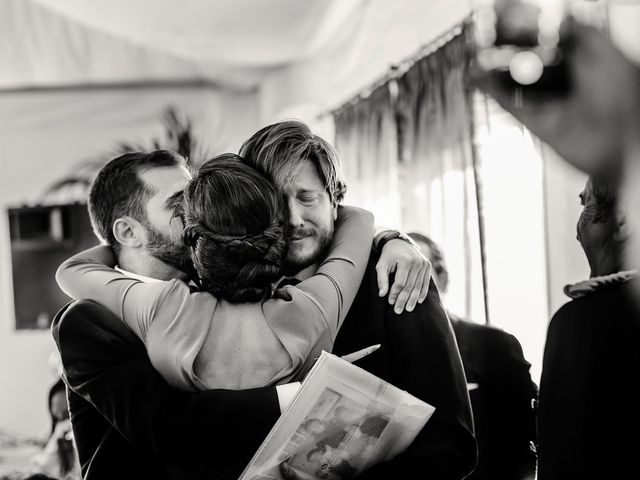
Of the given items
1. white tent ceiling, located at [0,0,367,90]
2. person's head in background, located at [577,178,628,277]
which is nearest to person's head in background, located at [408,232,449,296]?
person's head in background, located at [577,178,628,277]

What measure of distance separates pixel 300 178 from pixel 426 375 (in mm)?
471

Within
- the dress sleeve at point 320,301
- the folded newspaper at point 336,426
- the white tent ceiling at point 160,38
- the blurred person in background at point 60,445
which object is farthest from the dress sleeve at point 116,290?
the white tent ceiling at point 160,38

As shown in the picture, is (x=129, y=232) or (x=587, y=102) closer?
(x=587, y=102)

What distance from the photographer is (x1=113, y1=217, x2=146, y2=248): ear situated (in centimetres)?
210

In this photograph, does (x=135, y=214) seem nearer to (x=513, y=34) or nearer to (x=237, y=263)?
(x=237, y=263)

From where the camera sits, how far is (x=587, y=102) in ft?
3.51

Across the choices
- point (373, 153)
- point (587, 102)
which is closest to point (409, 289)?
point (587, 102)

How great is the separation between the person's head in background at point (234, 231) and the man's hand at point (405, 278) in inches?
8.2

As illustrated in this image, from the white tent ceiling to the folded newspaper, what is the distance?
3602 mm

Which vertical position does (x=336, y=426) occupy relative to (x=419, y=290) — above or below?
below

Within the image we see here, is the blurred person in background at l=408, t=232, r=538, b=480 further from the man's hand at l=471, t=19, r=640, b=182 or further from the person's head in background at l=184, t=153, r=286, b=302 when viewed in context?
the man's hand at l=471, t=19, r=640, b=182

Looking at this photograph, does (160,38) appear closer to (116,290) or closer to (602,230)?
(116,290)

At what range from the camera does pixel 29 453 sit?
6.29m

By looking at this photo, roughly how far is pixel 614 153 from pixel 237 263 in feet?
2.42
